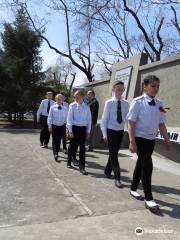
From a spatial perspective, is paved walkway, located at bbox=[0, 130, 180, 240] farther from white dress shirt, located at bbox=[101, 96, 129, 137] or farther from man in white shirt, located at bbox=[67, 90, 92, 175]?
white dress shirt, located at bbox=[101, 96, 129, 137]

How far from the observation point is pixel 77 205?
21.6 ft

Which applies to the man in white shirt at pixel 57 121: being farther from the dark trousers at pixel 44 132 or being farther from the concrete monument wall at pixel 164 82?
the dark trousers at pixel 44 132

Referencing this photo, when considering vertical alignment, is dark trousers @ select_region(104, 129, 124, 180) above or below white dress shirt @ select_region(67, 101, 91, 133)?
below

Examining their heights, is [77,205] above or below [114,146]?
below

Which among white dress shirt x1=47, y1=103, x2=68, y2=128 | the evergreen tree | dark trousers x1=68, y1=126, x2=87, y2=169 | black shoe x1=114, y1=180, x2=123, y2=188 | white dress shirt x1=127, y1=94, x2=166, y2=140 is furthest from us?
the evergreen tree

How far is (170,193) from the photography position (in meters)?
7.51

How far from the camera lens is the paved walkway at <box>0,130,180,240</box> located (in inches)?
213

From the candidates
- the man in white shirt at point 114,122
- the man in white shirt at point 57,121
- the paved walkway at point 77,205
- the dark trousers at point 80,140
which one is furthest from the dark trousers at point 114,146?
the man in white shirt at point 57,121

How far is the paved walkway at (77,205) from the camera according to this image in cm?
541

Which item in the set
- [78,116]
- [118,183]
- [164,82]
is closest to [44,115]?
[164,82]

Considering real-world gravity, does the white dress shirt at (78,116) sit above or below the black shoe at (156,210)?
above

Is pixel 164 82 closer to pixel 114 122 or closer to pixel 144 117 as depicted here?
→ pixel 114 122

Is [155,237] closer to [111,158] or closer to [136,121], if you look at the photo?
[136,121]
